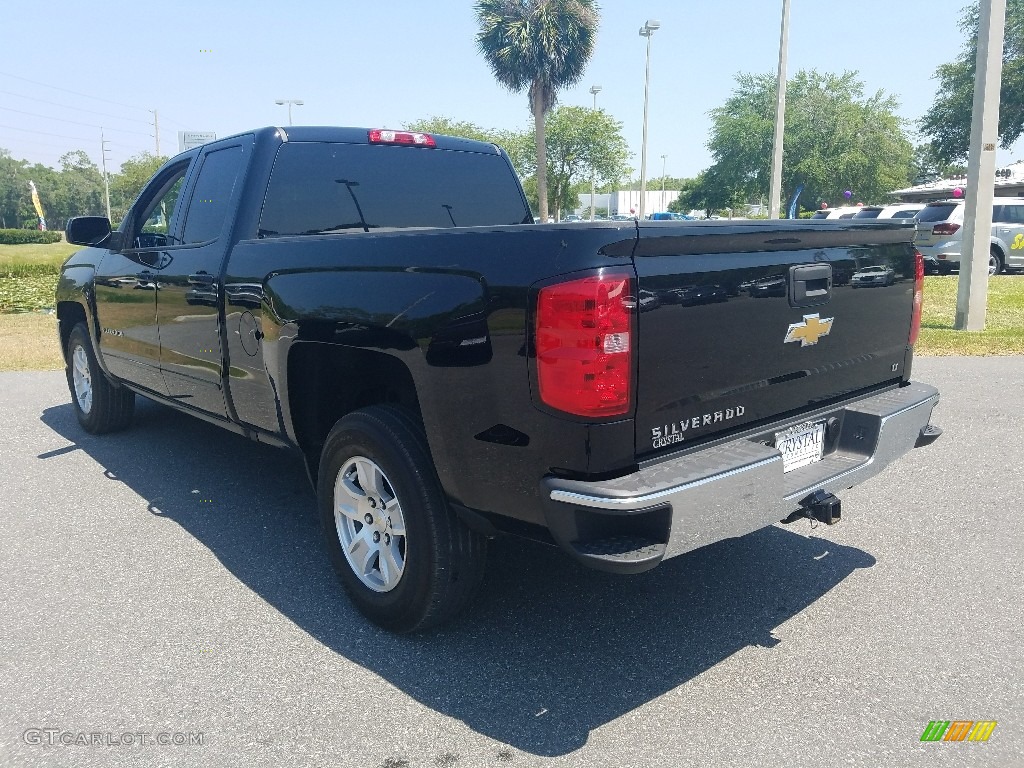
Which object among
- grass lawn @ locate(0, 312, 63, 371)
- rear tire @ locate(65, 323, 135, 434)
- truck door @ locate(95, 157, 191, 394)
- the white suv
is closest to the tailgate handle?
truck door @ locate(95, 157, 191, 394)

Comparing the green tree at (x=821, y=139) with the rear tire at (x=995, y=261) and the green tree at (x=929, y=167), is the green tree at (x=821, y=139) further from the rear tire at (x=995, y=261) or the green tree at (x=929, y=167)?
the rear tire at (x=995, y=261)

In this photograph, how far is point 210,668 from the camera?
302cm

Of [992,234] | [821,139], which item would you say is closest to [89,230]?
[992,234]

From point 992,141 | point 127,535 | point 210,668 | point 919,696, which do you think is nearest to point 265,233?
point 127,535

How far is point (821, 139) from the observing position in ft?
153

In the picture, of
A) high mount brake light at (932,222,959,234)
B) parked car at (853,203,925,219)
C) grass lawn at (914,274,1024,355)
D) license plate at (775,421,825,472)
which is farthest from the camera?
parked car at (853,203,925,219)

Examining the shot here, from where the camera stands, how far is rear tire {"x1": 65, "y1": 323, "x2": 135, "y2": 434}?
6094mm

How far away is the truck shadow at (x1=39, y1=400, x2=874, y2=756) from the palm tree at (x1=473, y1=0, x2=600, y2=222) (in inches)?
1458

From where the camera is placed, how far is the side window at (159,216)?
493cm

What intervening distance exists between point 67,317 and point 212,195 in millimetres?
2771

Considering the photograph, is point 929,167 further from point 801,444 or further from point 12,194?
point 12,194

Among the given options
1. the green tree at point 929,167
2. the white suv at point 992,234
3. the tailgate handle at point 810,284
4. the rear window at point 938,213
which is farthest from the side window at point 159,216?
the green tree at point 929,167

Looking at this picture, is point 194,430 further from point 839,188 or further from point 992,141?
point 839,188

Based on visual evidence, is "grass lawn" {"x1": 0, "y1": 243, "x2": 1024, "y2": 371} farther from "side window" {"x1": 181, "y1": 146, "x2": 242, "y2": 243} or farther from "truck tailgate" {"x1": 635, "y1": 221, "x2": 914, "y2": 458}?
"truck tailgate" {"x1": 635, "y1": 221, "x2": 914, "y2": 458}
